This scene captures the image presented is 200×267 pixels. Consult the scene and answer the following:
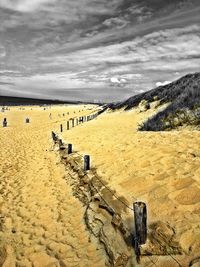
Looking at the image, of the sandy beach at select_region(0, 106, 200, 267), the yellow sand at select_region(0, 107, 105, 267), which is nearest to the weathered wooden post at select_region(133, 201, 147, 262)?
the sandy beach at select_region(0, 106, 200, 267)

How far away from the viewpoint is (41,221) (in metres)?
9.69

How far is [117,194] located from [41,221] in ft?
8.92

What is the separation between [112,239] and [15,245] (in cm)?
285

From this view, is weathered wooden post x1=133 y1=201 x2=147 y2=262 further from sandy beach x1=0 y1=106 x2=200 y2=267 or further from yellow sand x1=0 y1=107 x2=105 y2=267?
yellow sand x1=0 y1=107 x2=105 y2=267

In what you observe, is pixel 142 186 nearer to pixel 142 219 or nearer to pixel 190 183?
pixel 190 183

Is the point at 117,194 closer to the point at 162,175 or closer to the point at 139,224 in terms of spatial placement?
the point at 162,175

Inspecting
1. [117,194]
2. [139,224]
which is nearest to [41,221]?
[117,194]

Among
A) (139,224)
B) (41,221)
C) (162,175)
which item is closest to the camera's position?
(139,224)

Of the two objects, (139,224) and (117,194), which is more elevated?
(139,224)

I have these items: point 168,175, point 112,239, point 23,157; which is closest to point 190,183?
point 168,175

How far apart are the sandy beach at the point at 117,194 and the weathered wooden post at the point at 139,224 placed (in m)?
0.21

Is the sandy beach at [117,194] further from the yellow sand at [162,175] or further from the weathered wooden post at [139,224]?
the weathered wooden post at [139,224]

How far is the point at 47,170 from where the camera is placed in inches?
618

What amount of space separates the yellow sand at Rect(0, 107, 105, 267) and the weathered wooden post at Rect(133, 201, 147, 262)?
3.68ft
